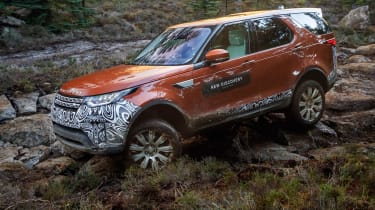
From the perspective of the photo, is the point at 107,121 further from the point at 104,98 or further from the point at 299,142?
the point at 299,142

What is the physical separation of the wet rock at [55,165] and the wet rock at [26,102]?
3125mm

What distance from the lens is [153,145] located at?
586 centimetres

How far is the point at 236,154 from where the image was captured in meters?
6.66

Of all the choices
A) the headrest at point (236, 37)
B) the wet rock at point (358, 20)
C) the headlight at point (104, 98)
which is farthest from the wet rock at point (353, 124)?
the wet rock at point (358, 20)

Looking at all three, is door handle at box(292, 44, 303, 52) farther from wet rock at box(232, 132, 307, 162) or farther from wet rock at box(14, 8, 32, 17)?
wet rock at box(14, 8, 32, 17)

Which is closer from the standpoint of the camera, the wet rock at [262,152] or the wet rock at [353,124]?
the wet rock at [262,152]

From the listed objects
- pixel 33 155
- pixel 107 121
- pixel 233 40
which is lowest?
pixel 33 155

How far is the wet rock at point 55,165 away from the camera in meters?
6.56

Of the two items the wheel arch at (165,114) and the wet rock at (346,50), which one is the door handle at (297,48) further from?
the wet rock at (346,50)

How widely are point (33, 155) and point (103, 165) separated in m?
2.07

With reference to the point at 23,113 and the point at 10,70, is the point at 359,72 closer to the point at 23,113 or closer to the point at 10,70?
the point at 23,113

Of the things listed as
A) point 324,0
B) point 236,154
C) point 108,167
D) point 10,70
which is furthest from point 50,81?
point 324,0

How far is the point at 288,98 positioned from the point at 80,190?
12.4ft

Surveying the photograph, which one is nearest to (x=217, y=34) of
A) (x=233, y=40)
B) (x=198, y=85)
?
(x=233, y=40)
